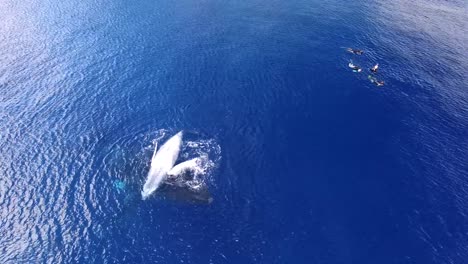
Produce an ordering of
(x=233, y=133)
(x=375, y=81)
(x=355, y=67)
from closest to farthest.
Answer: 1. (x=233, y=133)
2. (x=375, y=81)
3. (x=355, y=67)

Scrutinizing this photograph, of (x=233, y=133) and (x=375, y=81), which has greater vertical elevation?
(x=233, y=133)

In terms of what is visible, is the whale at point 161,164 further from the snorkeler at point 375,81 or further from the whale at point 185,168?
the snorkeler at point 375,81

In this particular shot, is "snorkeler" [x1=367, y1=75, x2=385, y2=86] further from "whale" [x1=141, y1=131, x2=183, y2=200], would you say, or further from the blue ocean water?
"whale" [x1=141, y1=131, x2=183, y2=200]

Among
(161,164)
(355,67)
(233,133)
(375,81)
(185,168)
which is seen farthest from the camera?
(355,67)

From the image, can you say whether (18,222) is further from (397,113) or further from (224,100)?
(397,113)

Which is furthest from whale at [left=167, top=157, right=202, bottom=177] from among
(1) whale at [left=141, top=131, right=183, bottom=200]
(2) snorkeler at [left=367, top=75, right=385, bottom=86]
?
(2) snorkeler at [left=367, top=75, right=385, bottom=86]

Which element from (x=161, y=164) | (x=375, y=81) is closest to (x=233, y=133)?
(x=161, y=164)

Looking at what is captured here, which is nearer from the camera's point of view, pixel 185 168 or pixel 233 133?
pixel 185 168

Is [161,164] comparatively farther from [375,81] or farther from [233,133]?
[375,81]
